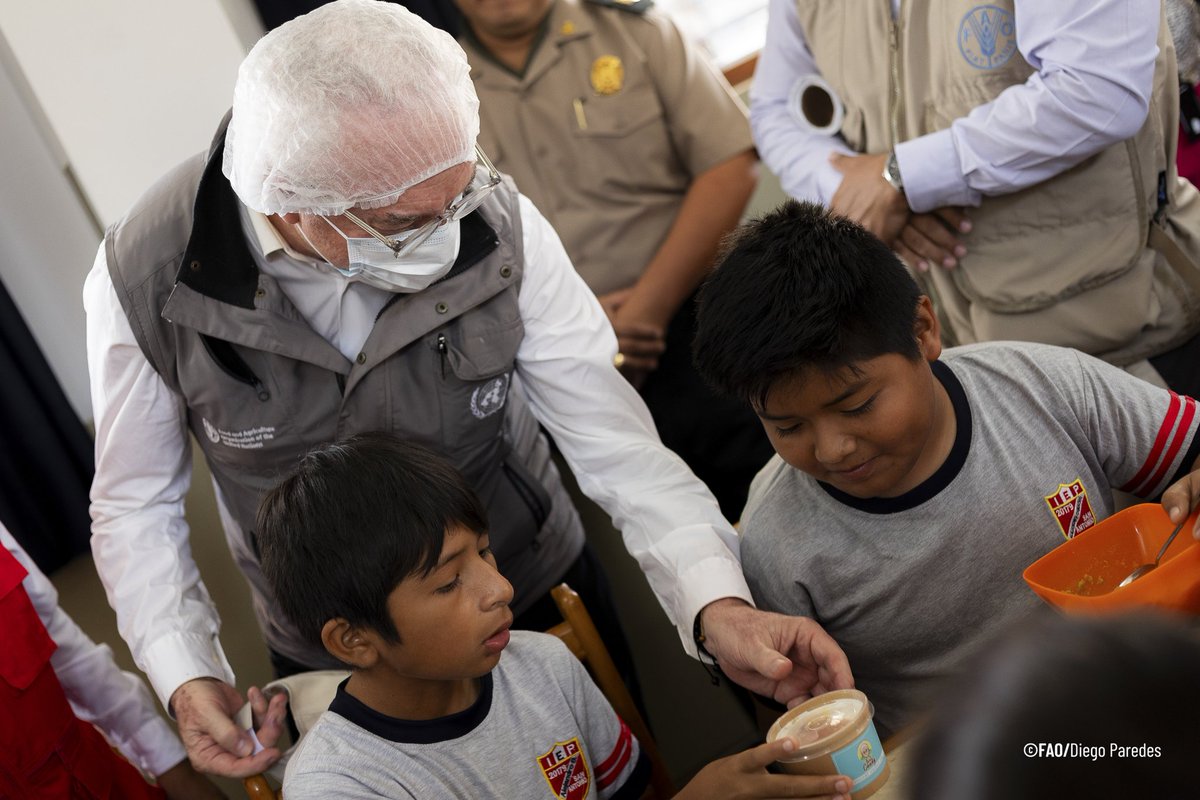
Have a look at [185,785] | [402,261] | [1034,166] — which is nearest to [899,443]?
[1034,166]

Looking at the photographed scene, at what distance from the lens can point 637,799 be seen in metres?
1.66

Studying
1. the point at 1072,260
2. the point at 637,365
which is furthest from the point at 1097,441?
the point at 637,365

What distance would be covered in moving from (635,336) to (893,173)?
716mm

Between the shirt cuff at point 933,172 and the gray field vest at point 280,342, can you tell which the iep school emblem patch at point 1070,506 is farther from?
the gray field vest at point 280,342

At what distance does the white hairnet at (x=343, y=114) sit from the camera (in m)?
1.53

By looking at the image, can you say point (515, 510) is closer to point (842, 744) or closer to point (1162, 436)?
point (842, 744)

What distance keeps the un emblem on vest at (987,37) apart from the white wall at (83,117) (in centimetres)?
154

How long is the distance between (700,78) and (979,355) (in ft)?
3.73

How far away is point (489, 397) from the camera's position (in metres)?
1.82

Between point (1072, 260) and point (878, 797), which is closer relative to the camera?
point (878, 797)

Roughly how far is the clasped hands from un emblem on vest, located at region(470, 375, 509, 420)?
0.67 meters

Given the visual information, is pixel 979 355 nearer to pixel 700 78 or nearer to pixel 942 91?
pixel 942 91

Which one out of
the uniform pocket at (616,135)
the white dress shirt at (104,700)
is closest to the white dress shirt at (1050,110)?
the uniform pocket at (616,135)

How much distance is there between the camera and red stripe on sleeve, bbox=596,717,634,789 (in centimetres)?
164
